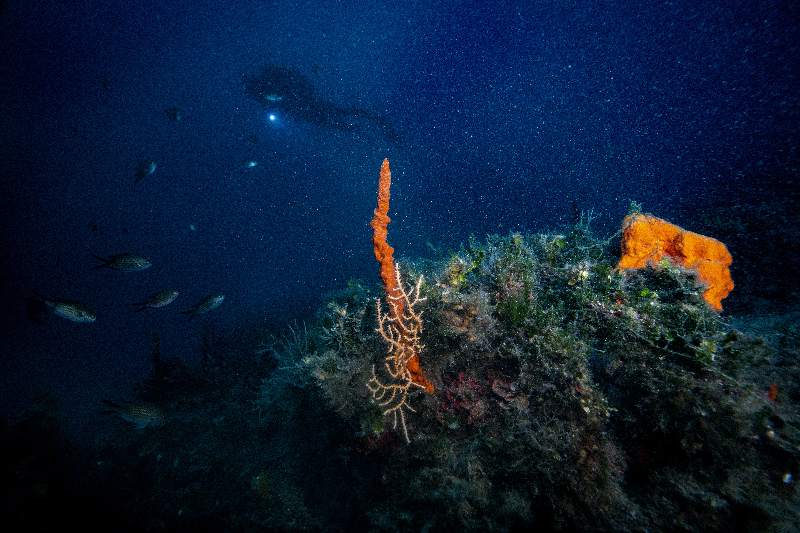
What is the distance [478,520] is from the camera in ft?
9.50

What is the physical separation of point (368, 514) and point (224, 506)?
3472 millimetres

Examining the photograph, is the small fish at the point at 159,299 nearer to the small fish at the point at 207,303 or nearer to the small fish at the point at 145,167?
the small fish at the point at 207,303

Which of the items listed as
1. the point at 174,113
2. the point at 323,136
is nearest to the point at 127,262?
the point at 174,113

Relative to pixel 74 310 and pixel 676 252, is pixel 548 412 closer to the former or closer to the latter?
pixel 676 252

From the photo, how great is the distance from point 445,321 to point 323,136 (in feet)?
146

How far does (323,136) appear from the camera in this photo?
4106 cm

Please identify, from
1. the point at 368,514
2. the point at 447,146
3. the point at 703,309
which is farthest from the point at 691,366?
the point at 447,146

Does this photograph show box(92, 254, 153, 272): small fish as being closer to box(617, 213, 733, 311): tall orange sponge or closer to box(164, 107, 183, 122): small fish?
box(164, 107, 183, 122): small fish

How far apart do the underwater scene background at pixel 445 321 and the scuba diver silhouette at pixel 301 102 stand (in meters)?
0.28

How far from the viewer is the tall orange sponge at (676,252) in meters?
3.46

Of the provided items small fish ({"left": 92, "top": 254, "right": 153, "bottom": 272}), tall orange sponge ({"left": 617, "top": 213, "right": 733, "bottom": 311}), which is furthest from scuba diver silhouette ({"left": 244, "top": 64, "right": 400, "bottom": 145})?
tall orange sponge ({"left": 617, "top": 213, "right": 733, "bottom": 311})

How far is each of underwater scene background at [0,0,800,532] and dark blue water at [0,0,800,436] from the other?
1.18 ft

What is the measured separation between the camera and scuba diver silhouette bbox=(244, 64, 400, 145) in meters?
26.1

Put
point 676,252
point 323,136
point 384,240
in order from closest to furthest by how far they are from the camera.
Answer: point 384,240 → point 676,252 → point 323,136
